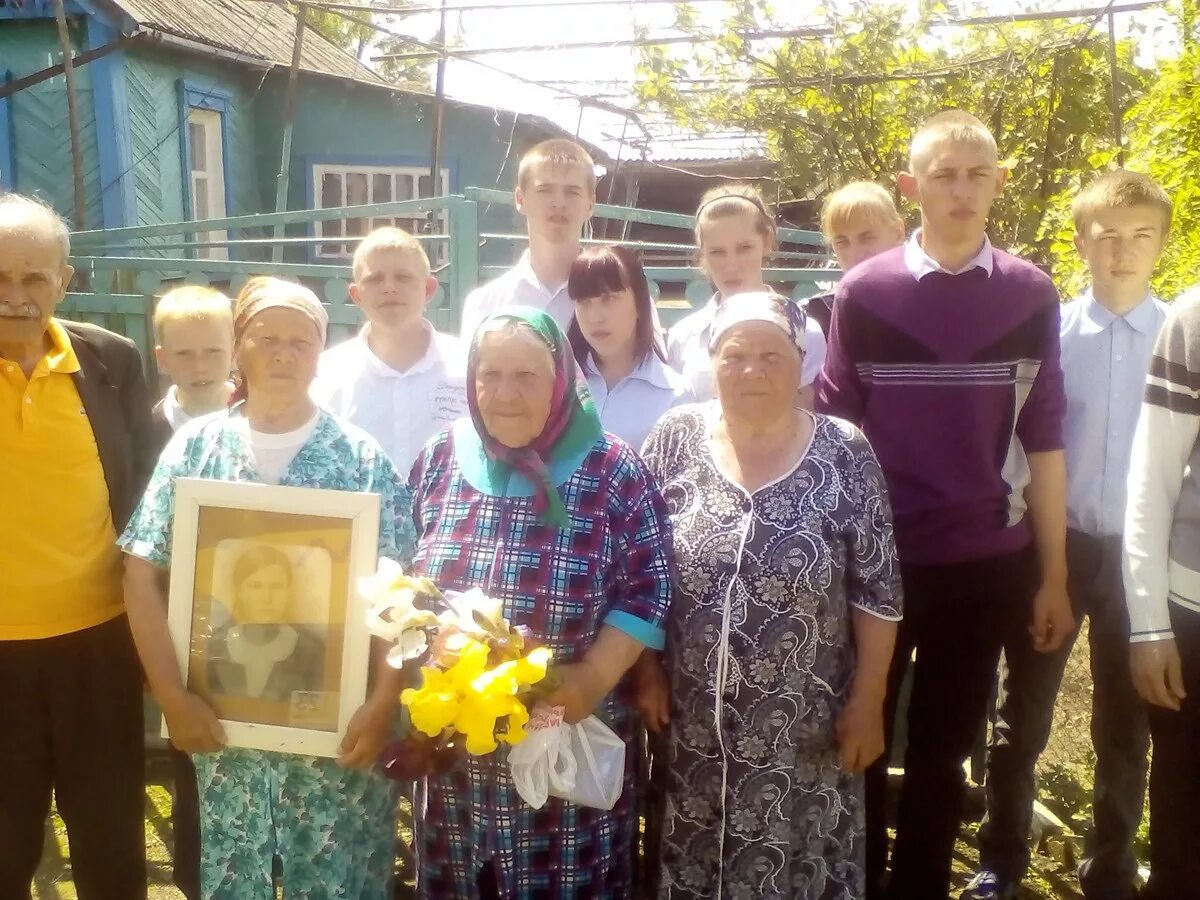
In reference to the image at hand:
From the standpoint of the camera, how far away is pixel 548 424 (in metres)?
2.45

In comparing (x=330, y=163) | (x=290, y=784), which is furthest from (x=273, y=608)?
(x=330, y=163)

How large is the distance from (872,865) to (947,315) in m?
1.81

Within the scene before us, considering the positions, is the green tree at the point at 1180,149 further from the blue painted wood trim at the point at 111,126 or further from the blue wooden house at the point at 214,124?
the blue painted wood trim at the point at 111,126

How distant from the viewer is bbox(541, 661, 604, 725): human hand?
2.32 meters

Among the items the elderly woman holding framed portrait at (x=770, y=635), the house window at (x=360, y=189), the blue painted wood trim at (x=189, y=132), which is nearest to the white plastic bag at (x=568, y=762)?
the elderly woman holding framed portrait at (x=770, y=635)

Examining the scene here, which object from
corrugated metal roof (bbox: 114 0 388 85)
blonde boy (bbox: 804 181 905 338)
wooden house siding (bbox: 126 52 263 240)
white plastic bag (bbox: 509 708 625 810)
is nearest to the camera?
white plastic bag (bbox: 509 708 625 810)

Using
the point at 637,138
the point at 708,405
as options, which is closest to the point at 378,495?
the point at 708,405

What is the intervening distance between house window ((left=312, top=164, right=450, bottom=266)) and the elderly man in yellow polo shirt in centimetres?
954

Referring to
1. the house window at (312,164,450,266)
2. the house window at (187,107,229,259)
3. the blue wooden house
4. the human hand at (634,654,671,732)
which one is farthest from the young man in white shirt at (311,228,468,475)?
the house window at (312,164,450,266)

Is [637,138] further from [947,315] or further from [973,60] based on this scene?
[947,315]

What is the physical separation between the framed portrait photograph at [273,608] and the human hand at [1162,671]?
6.29 feet

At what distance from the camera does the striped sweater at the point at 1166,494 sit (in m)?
2.47

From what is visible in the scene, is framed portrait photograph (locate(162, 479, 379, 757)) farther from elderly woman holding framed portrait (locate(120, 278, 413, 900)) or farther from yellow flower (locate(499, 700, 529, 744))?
yellow flower (locate(499, 700, 529, 744))

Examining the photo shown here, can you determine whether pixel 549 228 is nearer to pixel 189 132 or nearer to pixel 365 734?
pixel 365 734
